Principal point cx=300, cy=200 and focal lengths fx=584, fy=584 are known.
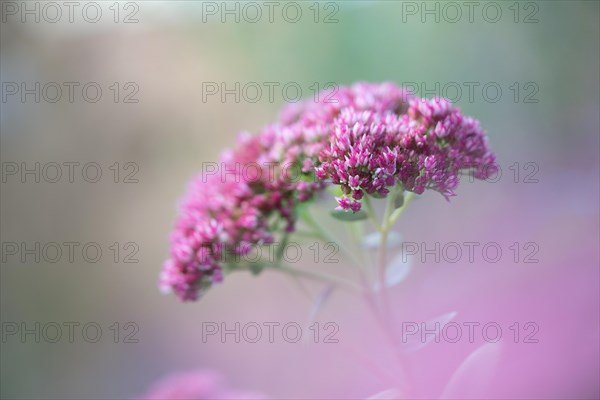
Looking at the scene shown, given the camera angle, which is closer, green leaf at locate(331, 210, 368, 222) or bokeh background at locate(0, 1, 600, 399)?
A: green leaf at locate(331, 210, 368, 222)

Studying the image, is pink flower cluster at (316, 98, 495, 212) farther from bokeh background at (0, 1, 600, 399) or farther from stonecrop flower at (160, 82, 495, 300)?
bokeh background at (0, 1, 600, 399)

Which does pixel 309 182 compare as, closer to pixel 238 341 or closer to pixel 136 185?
pixel 238 341

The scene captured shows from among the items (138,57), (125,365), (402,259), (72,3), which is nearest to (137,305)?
(125,365)

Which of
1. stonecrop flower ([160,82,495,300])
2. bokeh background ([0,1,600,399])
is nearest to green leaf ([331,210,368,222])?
stonecrop flower ([160,82,495,300])

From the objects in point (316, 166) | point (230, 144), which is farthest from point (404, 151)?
point (230, 144)

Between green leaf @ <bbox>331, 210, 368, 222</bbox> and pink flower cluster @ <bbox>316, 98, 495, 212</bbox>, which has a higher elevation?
pink flower cluster @ <bbox>316, 98, 495, 212</bbox>

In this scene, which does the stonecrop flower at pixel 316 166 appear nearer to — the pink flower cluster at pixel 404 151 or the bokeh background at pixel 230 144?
the pink flower cluster at pixel 404 151
